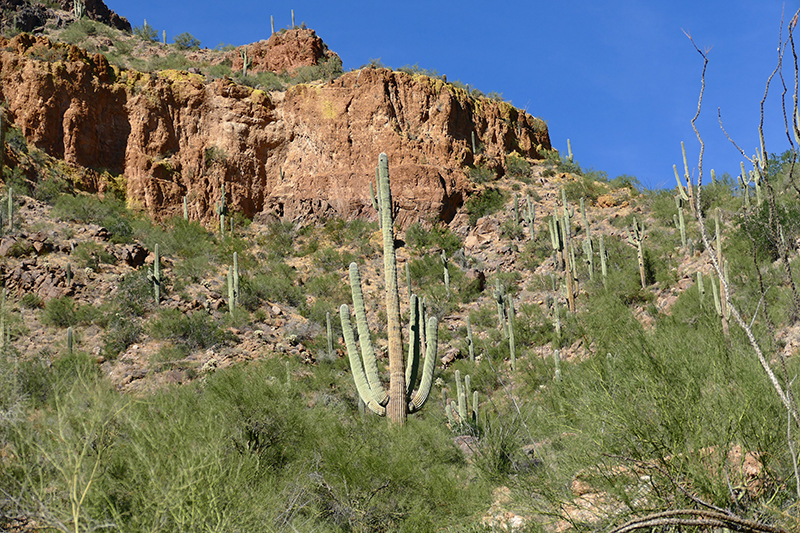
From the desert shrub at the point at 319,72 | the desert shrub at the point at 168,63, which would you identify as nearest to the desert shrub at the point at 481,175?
the desert shrub at the point at 319,72

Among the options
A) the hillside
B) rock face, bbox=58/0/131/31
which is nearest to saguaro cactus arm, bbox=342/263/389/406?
the hillside

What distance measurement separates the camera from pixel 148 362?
18.5 meters

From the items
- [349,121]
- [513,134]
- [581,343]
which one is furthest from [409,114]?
[581,343]

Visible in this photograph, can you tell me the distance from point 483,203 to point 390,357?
2223cm

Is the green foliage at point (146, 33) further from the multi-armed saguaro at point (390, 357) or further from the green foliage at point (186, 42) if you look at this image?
the multi-armed saguaro at point (390, 357)

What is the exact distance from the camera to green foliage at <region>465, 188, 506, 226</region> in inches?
1216

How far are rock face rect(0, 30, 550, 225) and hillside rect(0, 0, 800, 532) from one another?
0.15 meters

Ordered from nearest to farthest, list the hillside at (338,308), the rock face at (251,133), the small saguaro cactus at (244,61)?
the hillside at (338,308) → the rock face at (251,133) → the small saguaro cactus at (244,61)

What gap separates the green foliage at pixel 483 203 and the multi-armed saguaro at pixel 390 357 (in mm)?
20212

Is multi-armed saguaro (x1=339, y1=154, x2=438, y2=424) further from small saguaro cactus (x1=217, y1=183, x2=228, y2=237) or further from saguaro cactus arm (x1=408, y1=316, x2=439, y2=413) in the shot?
small saguaro cactus (x1=217, y1=183, x2=228, y2=237)

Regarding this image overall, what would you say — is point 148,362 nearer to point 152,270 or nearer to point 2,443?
point 152,270

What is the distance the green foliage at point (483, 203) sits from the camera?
30891 mm

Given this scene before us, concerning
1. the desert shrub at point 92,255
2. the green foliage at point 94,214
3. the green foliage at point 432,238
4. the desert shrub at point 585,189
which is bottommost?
the desert shrub at point 92,255

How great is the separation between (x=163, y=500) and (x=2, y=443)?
5.68 ft
